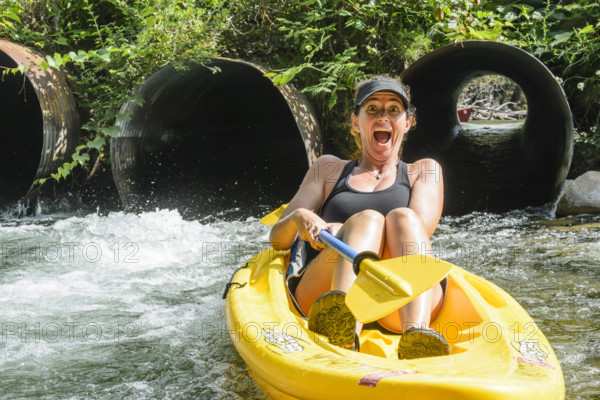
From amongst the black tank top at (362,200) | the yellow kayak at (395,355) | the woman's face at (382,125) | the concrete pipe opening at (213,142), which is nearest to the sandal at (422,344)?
the yellow kayak at (395,355)

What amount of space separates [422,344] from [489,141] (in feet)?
24.8

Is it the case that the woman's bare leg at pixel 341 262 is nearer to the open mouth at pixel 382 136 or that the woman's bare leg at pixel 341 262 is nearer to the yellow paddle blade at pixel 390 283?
the yellow paddle blade at pixel 390 283

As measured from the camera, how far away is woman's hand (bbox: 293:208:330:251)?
244cm

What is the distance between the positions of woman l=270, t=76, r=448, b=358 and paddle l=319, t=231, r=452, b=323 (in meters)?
0.11

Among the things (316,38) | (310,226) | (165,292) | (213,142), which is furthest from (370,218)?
(213,142)

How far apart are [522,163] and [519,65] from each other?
210 cm

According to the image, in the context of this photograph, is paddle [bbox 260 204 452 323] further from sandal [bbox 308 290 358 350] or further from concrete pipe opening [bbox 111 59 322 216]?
concrete pipe opening [bbox 111 59 322 216]

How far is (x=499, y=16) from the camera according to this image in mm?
5910

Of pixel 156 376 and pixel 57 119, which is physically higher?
pixel 57 119

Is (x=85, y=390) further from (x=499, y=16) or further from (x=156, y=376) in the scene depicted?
(x=499, y=16)

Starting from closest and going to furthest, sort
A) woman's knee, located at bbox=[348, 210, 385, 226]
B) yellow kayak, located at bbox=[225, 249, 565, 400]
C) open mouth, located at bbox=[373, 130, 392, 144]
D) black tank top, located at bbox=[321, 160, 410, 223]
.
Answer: yellow kayak, located at bbox=[225, 249, 565, 400], woman's knee, located at bbox=[348, 210, 385, 226], black tank top, located at bbox=[321, 160, 410, 223], open mouth, located at bbox=[373, 130, 392, 144]

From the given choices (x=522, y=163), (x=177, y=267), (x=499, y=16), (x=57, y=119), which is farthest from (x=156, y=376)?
(x=522, y=163)

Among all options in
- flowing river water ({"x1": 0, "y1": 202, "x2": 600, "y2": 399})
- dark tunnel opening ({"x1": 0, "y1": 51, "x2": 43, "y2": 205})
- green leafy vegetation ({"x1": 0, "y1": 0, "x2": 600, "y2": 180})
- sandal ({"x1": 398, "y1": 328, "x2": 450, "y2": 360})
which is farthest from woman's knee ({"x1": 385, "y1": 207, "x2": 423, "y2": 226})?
dark tunnel opening ({"x1": 0, "y1": 51, "x2": 43, "y2": 205})

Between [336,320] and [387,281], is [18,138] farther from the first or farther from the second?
[387,281]
